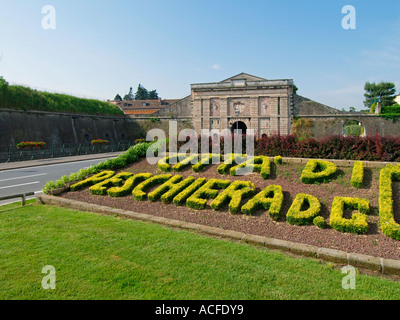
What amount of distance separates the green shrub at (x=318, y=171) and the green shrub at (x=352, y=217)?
1.19 m

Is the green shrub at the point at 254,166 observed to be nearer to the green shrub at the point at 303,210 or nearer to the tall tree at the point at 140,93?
the green shrub at the point at 303,210

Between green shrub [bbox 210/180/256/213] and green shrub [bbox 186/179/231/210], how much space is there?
26 centimetres

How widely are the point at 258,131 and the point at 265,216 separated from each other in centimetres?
2980

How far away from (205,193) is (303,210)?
9.02 feet

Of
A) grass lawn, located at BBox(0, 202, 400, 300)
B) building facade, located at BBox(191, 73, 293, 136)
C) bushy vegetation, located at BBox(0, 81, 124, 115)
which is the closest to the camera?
grass lawn, located at BBox(0, 202, 400, 300)

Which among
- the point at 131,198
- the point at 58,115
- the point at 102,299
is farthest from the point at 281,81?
the point at 102,299

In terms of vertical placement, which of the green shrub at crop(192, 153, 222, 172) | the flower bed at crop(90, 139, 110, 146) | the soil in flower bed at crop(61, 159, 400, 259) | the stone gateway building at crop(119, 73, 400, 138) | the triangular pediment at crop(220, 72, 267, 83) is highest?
the triangular pediment at crop(220, 72, 267, 83)

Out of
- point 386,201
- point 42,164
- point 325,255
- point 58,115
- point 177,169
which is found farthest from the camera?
point 58,115

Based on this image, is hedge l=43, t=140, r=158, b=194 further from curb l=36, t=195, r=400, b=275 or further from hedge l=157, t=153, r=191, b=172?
curb l=36, t=195, r=400, b=275

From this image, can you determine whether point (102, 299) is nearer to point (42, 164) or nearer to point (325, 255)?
point (325, 255)

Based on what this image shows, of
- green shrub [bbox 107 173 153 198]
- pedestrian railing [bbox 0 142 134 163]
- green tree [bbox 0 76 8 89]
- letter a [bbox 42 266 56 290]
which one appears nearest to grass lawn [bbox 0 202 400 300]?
letter a [bbox 42 266 56 290]

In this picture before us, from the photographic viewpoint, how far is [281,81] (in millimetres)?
33406

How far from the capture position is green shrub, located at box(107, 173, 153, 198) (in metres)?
8.73

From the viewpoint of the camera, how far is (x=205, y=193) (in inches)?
313
